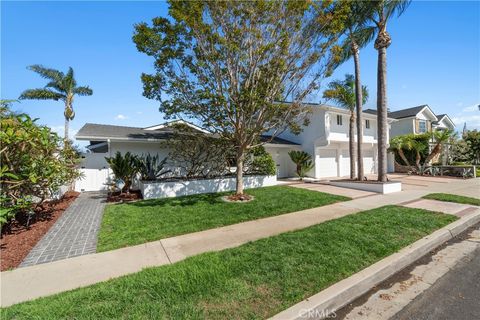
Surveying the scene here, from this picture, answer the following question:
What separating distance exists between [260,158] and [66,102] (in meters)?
16.4

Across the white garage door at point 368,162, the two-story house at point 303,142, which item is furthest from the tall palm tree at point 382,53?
the white garage door at point 368,162

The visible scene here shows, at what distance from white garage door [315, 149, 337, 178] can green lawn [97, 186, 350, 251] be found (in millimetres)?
7974

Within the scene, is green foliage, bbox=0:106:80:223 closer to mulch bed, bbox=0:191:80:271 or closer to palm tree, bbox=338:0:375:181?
mulch bed, bbox=0:191:80:271

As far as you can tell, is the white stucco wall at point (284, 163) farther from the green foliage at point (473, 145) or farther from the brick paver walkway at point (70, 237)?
the green foliage at point (473, 145)

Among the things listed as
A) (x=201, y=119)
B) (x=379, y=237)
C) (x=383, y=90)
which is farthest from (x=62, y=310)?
(x=383, y=90)

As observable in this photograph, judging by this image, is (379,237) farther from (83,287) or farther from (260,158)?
(260,158)

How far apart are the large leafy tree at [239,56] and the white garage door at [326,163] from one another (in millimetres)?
9280

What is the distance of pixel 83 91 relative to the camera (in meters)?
19.4

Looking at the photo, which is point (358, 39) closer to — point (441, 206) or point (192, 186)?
point (441, 206)

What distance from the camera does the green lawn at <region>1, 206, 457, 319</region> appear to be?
9.26ft

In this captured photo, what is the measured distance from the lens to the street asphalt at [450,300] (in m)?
2.89

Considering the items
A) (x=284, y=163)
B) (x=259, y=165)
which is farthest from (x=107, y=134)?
(x=284, y=163)

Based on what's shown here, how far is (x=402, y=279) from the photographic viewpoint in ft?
12.4

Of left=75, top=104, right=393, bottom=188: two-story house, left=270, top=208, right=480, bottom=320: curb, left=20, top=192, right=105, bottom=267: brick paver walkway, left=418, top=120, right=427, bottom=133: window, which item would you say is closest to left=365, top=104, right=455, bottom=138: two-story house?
left=418, top=120, right=427, bottom=133: window
